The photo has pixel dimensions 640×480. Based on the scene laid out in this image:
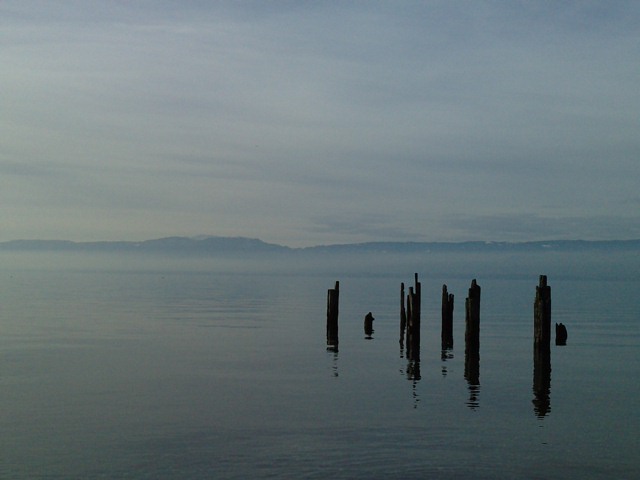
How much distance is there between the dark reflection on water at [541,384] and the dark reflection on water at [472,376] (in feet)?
5.72

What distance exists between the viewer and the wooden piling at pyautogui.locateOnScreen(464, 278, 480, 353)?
31.7 meters

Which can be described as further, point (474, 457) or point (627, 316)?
point (627, 316)

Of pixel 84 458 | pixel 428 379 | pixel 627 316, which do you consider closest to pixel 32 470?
pixel 84 458

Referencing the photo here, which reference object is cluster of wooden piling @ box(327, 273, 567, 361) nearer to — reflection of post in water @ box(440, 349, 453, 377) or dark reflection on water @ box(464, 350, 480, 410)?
dark reflection on water @ box(464, 350, 480, 410)

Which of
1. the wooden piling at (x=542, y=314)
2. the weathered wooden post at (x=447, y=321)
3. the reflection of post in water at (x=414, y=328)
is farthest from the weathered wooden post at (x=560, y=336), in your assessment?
the wooden piling at (x=542, y=314)

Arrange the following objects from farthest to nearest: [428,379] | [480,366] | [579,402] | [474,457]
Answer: [480,366]
[428,379]
[579,402]
[474,457]

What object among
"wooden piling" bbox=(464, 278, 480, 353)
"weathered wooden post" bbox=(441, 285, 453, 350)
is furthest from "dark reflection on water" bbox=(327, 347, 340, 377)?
"wooden piling" bbox=(464, 278, 480, 353)

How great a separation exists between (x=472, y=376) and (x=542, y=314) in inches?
131

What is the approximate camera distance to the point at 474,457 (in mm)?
17203

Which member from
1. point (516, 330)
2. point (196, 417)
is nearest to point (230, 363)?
point (196, 417)

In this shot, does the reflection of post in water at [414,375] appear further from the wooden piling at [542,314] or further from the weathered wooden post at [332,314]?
the weathered wooden post at [332,314]

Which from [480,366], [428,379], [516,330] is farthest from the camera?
[516,330]

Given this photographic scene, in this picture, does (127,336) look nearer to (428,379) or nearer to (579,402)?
(428,379)

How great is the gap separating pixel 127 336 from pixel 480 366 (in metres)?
20.1
